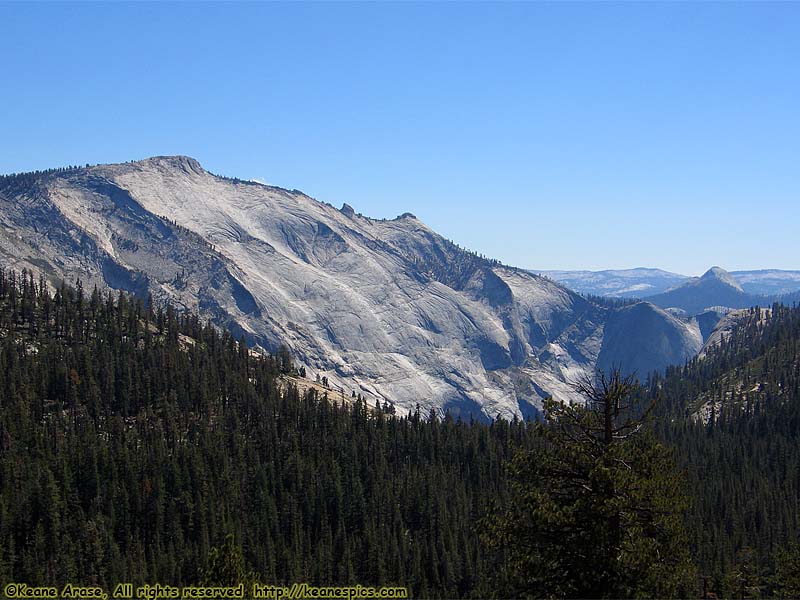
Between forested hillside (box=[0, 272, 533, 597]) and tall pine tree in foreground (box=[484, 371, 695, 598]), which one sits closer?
tall pine tree in foreground (box=[484, 371, 695, 598])

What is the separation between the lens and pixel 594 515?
3183cm

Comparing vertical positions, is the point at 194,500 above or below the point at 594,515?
below

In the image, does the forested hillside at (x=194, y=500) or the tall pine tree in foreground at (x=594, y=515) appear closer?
the tall pine tree in foreground at (x=594, y=515)

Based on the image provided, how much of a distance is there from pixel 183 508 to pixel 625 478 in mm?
147374

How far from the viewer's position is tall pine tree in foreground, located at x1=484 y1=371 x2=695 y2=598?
1221 inches

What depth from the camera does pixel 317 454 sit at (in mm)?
195000

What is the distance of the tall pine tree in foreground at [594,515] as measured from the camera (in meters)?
31.0

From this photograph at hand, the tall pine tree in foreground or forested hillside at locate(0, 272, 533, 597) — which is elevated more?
the tall pine tree in foreground

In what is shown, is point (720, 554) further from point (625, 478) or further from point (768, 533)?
point (625, 478)

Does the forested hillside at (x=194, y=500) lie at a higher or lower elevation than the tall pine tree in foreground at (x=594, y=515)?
lower

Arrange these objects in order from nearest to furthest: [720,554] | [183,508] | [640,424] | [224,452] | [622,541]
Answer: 1. [622,541]
2. [640,424]
3. [720,554]
4. [183,508]
5. [224,452]

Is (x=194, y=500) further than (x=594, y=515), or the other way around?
(x=194, y=500)

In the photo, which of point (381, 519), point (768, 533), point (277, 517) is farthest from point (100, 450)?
point (768, 533)

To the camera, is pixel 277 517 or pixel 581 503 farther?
pixel 277 517
